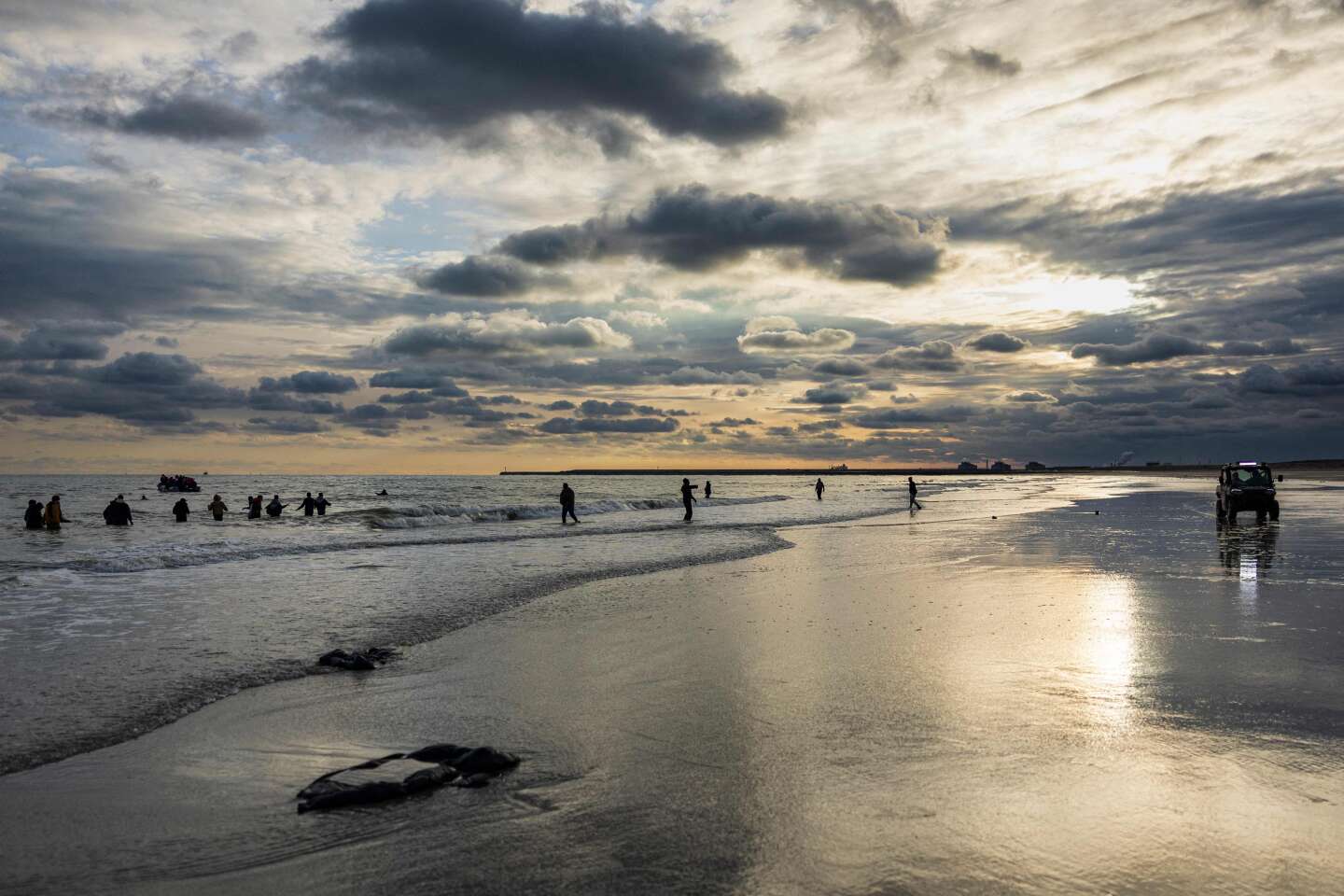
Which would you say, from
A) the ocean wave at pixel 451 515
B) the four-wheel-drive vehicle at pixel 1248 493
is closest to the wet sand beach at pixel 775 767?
the four-wheel-drive vehicle at pixel 1248 493

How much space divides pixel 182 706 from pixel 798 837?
23.0ft

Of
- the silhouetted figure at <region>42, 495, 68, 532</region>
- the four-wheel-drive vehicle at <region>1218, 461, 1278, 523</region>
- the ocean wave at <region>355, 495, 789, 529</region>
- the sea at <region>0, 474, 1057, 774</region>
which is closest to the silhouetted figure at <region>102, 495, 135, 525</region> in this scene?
the sea at <region>0, 474, 1057, 774</region>

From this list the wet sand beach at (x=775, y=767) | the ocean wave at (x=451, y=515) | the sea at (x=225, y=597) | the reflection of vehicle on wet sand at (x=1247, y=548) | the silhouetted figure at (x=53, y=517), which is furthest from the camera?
the ocean wave at (x=451, y=515)

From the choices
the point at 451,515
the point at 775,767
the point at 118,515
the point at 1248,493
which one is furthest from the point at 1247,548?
the point at 118,515

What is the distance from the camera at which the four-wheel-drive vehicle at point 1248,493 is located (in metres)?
33.2

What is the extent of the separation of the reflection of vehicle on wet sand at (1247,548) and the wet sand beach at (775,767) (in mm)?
6361

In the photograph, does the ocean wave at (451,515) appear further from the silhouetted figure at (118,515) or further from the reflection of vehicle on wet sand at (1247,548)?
the reflection of vehicle on wet sand at (1247,548)

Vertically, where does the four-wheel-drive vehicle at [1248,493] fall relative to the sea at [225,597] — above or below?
above

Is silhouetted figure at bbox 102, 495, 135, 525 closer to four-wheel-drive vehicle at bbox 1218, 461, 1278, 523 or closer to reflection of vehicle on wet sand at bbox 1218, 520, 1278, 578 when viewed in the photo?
reflection of vehicle on wet sand at bbox 1218, 520, 1278, 578

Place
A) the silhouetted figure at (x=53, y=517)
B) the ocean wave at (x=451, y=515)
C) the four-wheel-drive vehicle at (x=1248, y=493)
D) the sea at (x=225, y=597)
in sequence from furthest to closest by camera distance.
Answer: the ocean wave at (x=451, y=515)
the silhouetted figure at (x=53, y=517)
the four-wheel-drive vehicle at (x=1248, y=493)
the sea at (x=225, y=597)

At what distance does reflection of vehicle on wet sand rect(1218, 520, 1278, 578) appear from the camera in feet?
62.7

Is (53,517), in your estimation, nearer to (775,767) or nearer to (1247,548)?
(775,767)

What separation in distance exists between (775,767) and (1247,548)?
77.0ft

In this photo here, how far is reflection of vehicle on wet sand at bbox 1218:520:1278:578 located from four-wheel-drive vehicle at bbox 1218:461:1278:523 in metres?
0.53
